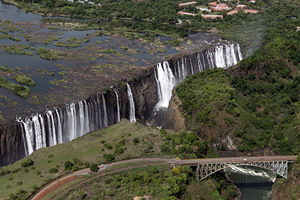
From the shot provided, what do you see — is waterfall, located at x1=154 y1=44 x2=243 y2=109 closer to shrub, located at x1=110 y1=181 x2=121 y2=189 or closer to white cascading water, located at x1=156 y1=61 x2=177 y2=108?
white cascading water, located at x1=156 y1=61 x2=177 y2=108

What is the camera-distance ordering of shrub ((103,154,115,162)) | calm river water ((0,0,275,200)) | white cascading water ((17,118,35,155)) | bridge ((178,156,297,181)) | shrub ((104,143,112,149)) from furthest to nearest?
1. calm river water ((0,0,275,200))
2. shrub ((104,143,112,149))
3. white cascading water ((17,118,35,155))
4. bridge ((178,156,297,181))
5. shrub ((103,154,115,162))

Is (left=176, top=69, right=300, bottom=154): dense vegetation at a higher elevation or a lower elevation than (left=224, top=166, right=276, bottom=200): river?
higher

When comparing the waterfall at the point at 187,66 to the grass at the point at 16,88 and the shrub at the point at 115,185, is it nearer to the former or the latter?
the grass at the point at 16,88

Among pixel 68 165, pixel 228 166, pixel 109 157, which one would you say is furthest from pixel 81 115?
pixel 228 166

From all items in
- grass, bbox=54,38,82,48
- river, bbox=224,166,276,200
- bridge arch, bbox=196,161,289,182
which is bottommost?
river, bbox=224,166,276,200

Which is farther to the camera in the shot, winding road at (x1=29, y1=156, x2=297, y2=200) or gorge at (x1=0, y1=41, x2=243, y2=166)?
gorge at (x1=0, y1=41, x2=243, y2=166)

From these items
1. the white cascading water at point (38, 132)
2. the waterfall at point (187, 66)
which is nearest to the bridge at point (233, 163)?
the white cascading water at point (38, 132)

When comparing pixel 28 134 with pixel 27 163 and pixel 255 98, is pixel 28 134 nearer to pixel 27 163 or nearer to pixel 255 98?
pixel 27 163

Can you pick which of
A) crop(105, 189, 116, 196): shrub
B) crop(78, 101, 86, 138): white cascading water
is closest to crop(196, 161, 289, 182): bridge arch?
crop(105, 189, 116, 196): shrub

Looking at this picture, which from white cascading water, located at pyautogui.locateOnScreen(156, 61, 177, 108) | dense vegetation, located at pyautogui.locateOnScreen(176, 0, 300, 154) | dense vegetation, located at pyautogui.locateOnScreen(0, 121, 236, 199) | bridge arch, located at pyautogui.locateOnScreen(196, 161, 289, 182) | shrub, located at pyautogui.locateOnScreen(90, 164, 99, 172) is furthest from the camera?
white cascading water, located at pyautogui.locateOnScreen(156, 61, 177, 108)
